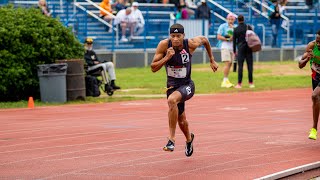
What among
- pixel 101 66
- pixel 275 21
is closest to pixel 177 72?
pixel 101 66

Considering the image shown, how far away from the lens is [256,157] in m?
12.8

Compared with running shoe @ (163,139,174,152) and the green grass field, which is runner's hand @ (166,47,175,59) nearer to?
running shoe @ (163,139,174,152)

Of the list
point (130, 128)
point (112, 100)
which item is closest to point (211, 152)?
point (130, 128)

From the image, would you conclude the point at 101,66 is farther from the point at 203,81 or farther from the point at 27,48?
the point at 203,81

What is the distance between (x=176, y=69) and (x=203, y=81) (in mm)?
17084

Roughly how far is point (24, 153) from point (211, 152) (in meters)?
2.58

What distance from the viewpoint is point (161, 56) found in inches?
504

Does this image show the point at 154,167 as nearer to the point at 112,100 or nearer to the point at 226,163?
the point at 226,163

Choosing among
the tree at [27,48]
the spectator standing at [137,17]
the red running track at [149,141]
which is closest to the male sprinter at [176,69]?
the red running track at [149,141]

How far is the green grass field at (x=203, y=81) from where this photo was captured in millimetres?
24875

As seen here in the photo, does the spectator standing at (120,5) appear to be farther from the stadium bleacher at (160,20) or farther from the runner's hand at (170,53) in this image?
the runner's hand at (170,53)

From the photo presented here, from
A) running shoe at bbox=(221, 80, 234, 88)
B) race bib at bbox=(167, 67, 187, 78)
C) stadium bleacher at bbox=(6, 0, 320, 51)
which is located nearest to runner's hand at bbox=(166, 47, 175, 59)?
race bib at bbox=(167, 67, 187, 78)

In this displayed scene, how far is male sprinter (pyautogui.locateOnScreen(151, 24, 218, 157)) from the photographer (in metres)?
12.7

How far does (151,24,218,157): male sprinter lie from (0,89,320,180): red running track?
449 mm
